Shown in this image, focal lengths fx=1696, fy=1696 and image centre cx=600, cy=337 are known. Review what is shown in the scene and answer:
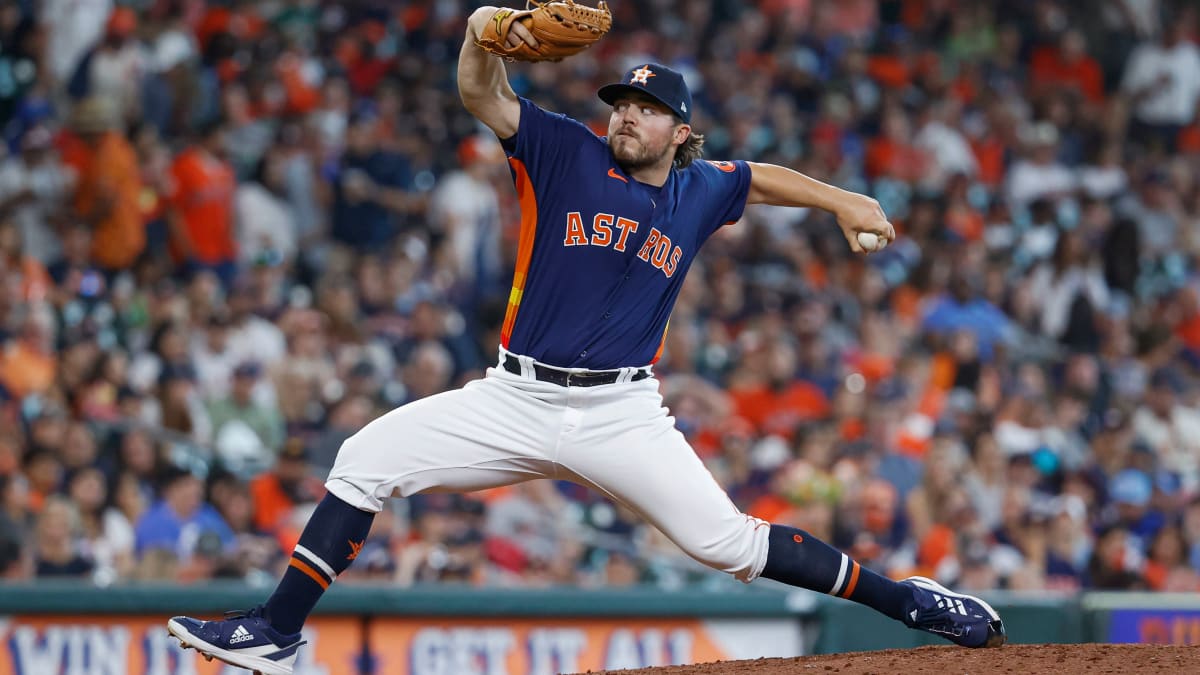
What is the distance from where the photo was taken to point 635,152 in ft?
15.4

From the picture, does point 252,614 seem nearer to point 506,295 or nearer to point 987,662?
point 987,662

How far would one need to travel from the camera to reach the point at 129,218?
10055 mm

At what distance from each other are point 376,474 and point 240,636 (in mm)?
559

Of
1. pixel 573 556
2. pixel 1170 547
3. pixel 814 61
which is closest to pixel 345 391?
pixel 573 556

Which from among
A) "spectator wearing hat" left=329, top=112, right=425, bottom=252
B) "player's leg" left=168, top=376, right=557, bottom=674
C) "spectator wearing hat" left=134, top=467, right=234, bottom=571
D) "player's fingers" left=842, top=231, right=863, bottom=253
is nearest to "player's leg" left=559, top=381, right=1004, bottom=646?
"player's leg" left=168, top=376, right=557, bottom=674

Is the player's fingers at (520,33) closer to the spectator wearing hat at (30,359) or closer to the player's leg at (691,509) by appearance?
the player's leg at (691,509)

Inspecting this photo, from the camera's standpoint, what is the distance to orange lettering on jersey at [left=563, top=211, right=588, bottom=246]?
4.64m

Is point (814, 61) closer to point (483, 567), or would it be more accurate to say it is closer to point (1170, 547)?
point (1170, 547)

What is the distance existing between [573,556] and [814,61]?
277 inches

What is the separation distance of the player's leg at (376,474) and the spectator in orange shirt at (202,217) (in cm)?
585

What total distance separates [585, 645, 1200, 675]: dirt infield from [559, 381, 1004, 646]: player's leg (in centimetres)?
18

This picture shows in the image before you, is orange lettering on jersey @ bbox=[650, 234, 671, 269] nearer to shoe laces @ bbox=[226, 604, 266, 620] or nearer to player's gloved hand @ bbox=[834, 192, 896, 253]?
player's gloved hand @ bbox=[834, 192, 896, 253]

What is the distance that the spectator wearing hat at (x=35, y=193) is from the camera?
995 centimetres

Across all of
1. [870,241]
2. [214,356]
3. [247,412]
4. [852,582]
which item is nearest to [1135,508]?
[247,412]
